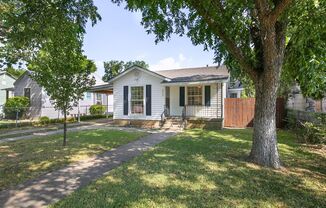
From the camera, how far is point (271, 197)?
4121mm

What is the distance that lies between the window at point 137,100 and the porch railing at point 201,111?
10.4ft

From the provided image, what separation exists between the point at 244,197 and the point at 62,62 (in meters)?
7.13

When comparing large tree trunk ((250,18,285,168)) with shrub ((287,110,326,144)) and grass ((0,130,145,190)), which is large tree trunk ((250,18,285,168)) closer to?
shrub ((287,110,326,144))

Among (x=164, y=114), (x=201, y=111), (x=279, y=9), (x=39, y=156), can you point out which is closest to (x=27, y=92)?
(x=164, y=114)

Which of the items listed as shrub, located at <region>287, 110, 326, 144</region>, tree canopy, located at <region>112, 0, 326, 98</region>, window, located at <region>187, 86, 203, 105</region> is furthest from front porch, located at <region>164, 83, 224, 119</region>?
tree canopy, located at <region>112, 0, 326, 98</region>

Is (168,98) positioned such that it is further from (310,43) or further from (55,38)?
(310,43)

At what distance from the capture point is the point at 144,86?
15.7m

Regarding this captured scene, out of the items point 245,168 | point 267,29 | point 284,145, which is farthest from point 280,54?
point 284,145

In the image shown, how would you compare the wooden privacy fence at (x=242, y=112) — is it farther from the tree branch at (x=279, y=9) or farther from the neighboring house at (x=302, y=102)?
the tree branch at (x=279, y=9)

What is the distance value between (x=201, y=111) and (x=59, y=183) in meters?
11.4

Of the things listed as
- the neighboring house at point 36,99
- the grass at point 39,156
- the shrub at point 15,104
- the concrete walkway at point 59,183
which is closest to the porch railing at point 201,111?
the grass at point 39,156

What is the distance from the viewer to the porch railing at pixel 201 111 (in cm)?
1469

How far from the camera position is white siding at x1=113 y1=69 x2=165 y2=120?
1530 centimetres

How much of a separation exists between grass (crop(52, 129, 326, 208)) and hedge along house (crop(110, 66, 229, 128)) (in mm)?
7416
